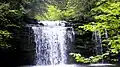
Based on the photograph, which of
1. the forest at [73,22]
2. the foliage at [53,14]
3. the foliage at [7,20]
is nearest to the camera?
the foliage at [7,20]

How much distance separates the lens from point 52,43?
711 inches

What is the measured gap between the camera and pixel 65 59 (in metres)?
18.2

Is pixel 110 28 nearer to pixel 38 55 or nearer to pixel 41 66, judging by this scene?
pixel 41 66

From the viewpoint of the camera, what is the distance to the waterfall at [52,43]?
17.9 m

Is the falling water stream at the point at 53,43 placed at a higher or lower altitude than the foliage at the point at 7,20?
lower

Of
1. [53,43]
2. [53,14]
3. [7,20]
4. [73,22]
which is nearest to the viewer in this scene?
[7,20]

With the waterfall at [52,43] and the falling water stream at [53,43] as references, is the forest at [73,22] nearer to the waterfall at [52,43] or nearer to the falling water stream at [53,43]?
the falling water stream at [53,43]

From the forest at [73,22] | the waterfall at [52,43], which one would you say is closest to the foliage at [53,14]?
the forest at [73,22]

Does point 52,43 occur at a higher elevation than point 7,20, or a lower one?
lower

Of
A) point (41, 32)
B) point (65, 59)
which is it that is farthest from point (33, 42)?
point (65, 59)

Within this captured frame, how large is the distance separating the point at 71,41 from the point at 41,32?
2319mm

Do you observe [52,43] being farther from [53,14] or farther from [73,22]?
[53,14]

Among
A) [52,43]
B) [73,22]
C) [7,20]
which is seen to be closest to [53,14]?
[73,22]

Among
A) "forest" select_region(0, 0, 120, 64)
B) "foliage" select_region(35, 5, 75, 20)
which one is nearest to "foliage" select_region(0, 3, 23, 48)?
"forest" select_region(0, 0, 120, 64)
